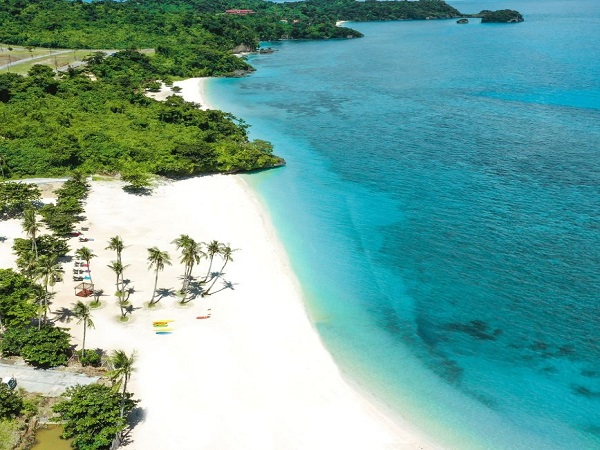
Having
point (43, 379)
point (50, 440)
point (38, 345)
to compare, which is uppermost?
point (38, 345)

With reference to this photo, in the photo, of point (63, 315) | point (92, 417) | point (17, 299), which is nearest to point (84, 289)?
point (63, 315)

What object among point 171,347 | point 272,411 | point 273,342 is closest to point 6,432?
point 171,347

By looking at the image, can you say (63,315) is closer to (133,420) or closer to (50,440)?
(50,440)

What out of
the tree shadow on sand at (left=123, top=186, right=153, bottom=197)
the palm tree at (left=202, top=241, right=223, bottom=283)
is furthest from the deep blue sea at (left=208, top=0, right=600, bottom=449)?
the tree shadow on sand at (left=123, top=186, right=153, bottom=197)

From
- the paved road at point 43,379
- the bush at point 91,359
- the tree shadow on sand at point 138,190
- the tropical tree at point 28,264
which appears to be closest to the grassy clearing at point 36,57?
the tree shadow on sand at point 138,190

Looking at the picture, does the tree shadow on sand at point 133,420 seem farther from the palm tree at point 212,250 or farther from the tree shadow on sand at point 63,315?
the palm tree at point 212,250

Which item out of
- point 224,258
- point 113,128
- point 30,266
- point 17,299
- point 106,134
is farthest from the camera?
point 113,128
